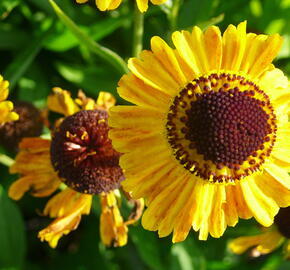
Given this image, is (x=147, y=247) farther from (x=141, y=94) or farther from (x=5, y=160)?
(x=141, y=94)

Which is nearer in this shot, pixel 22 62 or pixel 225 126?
pixel 225 126

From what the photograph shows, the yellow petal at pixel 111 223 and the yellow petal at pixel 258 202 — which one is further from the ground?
the yellow petal at pixel 258 202

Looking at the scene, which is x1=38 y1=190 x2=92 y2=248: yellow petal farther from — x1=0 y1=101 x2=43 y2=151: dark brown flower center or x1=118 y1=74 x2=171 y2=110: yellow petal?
x1=118 y1=74 x2=171 y2=110: yellow petal

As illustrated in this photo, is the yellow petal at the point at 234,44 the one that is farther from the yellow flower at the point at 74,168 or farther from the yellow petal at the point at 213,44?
the yellow flower at the point at 74,168

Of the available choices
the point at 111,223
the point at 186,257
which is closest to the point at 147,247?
the point at 186,257

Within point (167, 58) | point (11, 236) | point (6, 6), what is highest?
point (167, 58)

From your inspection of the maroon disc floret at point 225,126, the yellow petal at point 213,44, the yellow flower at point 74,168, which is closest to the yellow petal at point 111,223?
the yellow flower at point 74,168

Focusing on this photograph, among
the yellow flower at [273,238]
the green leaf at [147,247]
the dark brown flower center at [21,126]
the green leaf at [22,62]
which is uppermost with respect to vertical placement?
the green leaf at [22,62]
